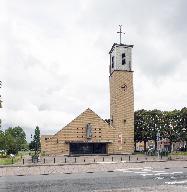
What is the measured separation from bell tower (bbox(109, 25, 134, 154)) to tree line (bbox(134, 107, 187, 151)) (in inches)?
299

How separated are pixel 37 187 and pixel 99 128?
47.9 metres

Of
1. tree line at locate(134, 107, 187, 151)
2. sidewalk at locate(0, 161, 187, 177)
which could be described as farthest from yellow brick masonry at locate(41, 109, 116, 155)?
sidewalk at locate(0, 161, 187, 177)

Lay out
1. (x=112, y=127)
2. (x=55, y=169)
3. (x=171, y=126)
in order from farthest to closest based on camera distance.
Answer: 1. (x=171, y=126)
2. (x=112, y=127)
3. (x=55, y=169)

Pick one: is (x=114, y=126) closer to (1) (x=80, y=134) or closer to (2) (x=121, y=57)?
(1) (x=80, y=134)

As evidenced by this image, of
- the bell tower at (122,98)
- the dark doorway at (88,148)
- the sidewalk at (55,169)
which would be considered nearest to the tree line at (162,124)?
the bell tower at (122,98)

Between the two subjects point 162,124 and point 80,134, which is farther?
point 162,124

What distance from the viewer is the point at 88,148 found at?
216 feet

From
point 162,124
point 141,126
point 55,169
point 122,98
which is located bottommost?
point 55,169

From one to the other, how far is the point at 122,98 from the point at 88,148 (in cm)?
1199

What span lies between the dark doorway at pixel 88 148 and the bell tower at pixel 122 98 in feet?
9.10

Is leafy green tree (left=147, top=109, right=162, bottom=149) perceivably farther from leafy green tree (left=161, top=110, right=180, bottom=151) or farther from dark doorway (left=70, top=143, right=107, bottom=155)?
dark doorway (left=70, top=143, right=107, bottom=155)

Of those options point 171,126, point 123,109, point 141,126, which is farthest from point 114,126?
point 171,126

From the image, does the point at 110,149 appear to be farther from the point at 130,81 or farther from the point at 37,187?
the point at 37,187

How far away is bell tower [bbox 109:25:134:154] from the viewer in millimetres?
66688
